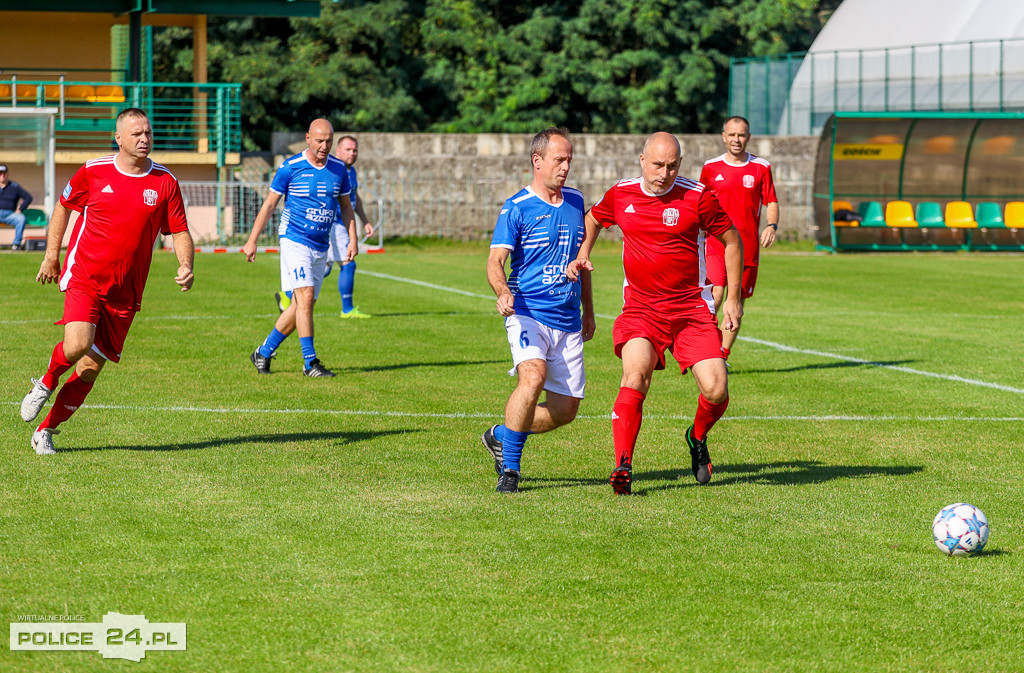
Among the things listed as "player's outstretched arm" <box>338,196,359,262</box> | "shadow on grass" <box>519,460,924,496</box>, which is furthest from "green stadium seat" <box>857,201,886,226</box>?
"shadow on grass" <box>519,460,924,496</box>

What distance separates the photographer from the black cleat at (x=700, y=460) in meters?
7.49

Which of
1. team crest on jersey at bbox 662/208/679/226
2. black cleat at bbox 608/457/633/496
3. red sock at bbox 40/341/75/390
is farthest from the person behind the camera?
red sock at bbox 40/341/75/390

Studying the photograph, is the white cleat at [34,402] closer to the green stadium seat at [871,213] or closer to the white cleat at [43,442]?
the white cleat at [43,442]

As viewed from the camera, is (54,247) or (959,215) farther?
(959,215)

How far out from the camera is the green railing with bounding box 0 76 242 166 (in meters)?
33.3

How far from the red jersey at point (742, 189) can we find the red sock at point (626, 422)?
15.0ft

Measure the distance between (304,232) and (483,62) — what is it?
106ft

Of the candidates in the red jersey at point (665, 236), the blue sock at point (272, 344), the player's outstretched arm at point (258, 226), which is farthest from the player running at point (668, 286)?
the blue sock at point (272, 344)

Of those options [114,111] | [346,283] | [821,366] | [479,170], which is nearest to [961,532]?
[821,366]

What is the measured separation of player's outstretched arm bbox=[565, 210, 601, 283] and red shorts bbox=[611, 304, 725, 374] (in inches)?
16.0

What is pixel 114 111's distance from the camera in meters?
34.1

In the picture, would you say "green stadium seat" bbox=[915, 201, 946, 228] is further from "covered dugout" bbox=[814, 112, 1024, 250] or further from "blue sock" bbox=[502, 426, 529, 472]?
"blue sock" bbox=[502, 426, 529, 472]

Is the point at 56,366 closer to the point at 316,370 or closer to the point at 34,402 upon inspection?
the point at 34,402

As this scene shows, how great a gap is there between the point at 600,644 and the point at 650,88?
39.2 m
